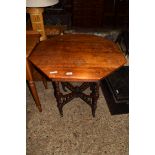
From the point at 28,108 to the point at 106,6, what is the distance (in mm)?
3044

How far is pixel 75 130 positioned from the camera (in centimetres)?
238

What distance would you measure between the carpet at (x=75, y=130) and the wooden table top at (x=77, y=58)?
0.63m

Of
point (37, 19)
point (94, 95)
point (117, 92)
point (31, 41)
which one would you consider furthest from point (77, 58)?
point (37, 19)

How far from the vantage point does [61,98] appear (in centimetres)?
266

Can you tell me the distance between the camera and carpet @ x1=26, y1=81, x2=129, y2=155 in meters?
2.18

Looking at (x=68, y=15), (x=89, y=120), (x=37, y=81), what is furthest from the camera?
(x=68, y=15)

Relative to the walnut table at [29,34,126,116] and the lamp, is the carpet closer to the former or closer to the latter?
the walnut table at [29,34,126,116]

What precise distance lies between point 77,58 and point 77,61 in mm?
66

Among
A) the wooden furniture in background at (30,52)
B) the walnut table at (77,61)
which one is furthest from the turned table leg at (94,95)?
the wooden furniture in background at (30,52)

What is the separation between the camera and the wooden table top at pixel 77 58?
6.78 ft
